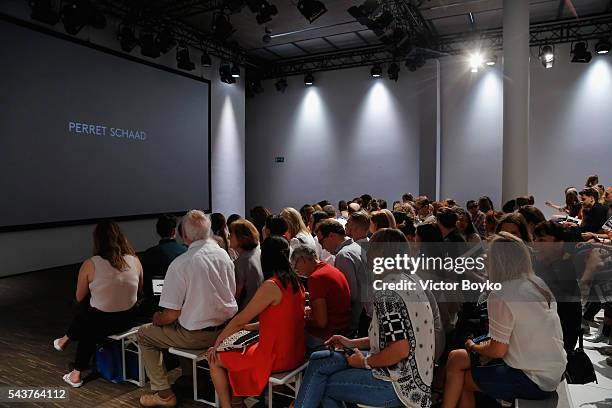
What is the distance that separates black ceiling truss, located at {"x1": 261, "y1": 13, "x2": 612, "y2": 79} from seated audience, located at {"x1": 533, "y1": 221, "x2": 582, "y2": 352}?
671cm

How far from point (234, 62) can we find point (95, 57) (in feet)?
11.7

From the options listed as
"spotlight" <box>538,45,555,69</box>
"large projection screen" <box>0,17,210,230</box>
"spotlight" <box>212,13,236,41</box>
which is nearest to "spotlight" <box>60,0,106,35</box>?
"large projection screen" <box>0,17,210,230</box>

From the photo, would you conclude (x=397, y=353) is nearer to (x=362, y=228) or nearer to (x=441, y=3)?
(x=362, y=228)

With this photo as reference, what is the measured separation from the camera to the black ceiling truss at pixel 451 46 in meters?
8.94

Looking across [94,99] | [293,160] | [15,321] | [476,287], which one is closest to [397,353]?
[476,287]

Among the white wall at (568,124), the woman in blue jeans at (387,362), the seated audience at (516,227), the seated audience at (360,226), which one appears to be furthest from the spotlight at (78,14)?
the white wall at (568,124)

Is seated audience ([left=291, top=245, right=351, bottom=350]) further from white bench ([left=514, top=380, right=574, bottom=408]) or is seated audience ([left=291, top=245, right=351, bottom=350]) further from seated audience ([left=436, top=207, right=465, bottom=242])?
seated audience ([left=436, top=207, right=465, bottom=242])

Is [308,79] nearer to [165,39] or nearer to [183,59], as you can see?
[183,59]

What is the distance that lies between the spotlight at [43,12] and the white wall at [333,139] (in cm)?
679

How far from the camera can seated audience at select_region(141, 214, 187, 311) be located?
3559 mm

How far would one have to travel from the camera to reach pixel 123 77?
27.4 ft

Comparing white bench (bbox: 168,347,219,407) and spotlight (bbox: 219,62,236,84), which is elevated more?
spotlight (bbox: 219,62,236,84)

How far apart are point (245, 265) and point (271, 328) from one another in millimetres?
890

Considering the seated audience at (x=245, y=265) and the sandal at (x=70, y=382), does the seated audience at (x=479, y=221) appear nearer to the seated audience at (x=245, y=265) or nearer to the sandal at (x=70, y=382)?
the seated audience at (x=245, y=265)
